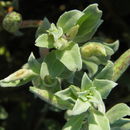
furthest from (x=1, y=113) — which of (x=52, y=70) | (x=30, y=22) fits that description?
(x=52, y=70)

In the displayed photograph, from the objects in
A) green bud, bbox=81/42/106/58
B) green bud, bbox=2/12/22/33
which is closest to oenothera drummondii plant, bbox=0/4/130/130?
green bud, bbox=81/42/106/58

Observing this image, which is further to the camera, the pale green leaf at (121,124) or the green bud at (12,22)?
the green bud at (12,22)

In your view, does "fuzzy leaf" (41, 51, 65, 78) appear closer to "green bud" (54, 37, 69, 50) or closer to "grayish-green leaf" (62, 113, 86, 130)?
"green bud" (54, 37, 69, 50)

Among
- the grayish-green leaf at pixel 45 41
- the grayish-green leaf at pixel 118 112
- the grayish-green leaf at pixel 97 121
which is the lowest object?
the grayish-green leaf at pixel 118 112

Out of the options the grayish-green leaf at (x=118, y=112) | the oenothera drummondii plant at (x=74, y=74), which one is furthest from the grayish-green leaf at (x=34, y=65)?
the grayish-green leaf at (x=118, y=112)

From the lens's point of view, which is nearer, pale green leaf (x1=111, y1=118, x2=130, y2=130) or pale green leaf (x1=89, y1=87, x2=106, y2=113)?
pale green leaf (x1=89, y1=87, x2=106, y2=113)

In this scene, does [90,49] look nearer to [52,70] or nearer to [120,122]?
[52,70]

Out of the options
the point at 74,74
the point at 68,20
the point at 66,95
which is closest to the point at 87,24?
the point at 68,20

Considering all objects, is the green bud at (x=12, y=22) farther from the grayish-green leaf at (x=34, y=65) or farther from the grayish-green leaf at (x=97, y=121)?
the grayish-green leaf at (x=97, y=121)
